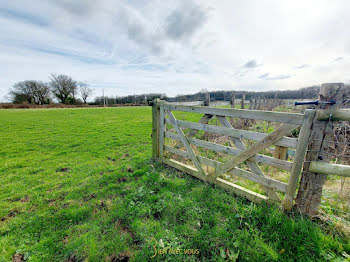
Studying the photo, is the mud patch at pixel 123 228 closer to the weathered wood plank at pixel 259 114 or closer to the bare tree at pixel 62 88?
the weathered wood plank at pixel 259 114

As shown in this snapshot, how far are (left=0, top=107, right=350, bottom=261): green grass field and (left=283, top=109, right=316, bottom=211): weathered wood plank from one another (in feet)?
0.96

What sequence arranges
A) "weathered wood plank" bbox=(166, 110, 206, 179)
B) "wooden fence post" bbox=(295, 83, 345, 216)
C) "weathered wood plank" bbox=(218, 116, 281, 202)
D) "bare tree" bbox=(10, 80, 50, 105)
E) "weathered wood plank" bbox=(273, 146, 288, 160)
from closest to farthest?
"wooden fence post" bbox=(295, 83, 345, 216), "weathered wood plank" bbox=(218, 116, 281, 202), "weathered wood plank" bbox=(273, 146, 288, 160), "weathered wood plank" bbox=(166, 110, 206, 179), "bare tree" bbox=(10, 80, 50, 105)

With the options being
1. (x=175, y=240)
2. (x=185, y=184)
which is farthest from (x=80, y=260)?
(x=185, y=184)

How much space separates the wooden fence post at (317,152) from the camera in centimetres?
211

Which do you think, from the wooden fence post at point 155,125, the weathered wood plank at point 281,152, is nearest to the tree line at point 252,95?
the wooden fence post at point 155,125

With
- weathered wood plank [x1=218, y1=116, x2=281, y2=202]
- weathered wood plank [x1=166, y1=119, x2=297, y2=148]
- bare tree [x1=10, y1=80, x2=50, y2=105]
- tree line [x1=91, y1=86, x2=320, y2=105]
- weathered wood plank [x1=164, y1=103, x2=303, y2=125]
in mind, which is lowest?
weathered wood plank [x1=218, y1=116, x2=281, y2=202]

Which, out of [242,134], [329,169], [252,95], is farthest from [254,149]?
[252,95]

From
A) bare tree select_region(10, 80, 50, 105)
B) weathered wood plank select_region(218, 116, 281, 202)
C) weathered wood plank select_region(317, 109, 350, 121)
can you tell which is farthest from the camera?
bare tree select_region(10, 80, 50, 105)

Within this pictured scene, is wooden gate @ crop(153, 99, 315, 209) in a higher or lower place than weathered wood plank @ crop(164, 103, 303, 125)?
lower

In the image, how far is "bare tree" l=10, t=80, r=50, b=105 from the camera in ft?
144

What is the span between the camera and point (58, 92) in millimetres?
48750

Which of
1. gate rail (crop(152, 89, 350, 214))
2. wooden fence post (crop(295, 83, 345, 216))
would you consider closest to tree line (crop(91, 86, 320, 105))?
gate rail (crop(152, 89, 350, 214))

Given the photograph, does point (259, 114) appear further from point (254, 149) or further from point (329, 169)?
point (329, 169)

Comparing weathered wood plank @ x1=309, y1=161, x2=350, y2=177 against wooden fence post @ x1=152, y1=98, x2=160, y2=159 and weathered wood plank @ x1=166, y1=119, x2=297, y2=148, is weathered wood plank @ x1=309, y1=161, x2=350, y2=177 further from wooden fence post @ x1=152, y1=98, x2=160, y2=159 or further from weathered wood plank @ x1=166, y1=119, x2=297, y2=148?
wooden fence post @ x1=152, y1=98, x2=160, y2=159
